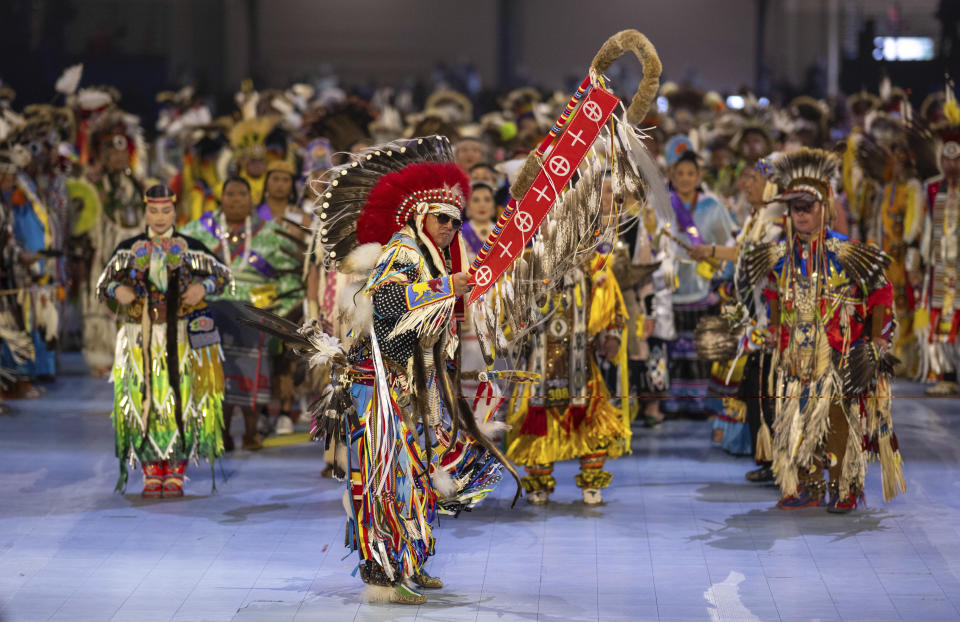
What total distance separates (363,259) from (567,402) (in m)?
1.74

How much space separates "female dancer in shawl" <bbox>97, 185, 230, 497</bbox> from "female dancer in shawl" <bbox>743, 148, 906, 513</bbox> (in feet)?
8.56

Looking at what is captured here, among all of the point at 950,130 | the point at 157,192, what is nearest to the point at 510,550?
the point at 157,192

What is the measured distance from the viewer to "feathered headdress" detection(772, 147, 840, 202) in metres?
6.16

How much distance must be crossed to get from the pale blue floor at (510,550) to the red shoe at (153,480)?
12 centimetres

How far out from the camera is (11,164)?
8.95 m

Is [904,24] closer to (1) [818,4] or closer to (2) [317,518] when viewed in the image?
(1) [818,4]

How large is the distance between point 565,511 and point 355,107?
5336mm

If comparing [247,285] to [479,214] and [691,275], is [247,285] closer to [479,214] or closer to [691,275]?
[479,214]

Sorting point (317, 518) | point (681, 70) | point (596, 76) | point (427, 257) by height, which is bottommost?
point (317, 518)

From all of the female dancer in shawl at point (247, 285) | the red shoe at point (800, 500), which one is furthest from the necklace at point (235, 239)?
the red shoe at point (800, 500)

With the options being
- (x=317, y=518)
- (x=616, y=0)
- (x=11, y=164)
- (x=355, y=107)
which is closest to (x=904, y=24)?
(x=616, y=0)

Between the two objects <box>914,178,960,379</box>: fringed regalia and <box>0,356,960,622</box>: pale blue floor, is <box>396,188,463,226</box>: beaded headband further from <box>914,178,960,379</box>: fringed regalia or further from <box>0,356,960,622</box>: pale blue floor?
<box>914,178,960,379</box>: fringed regalia

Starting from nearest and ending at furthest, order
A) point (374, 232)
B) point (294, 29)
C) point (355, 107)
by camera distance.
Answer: point (374, 232), point (355, 107), point (294, 29)

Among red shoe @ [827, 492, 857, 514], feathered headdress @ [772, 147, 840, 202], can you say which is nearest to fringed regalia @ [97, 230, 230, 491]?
feathered headdress @ [772, 147, 840, 202]
